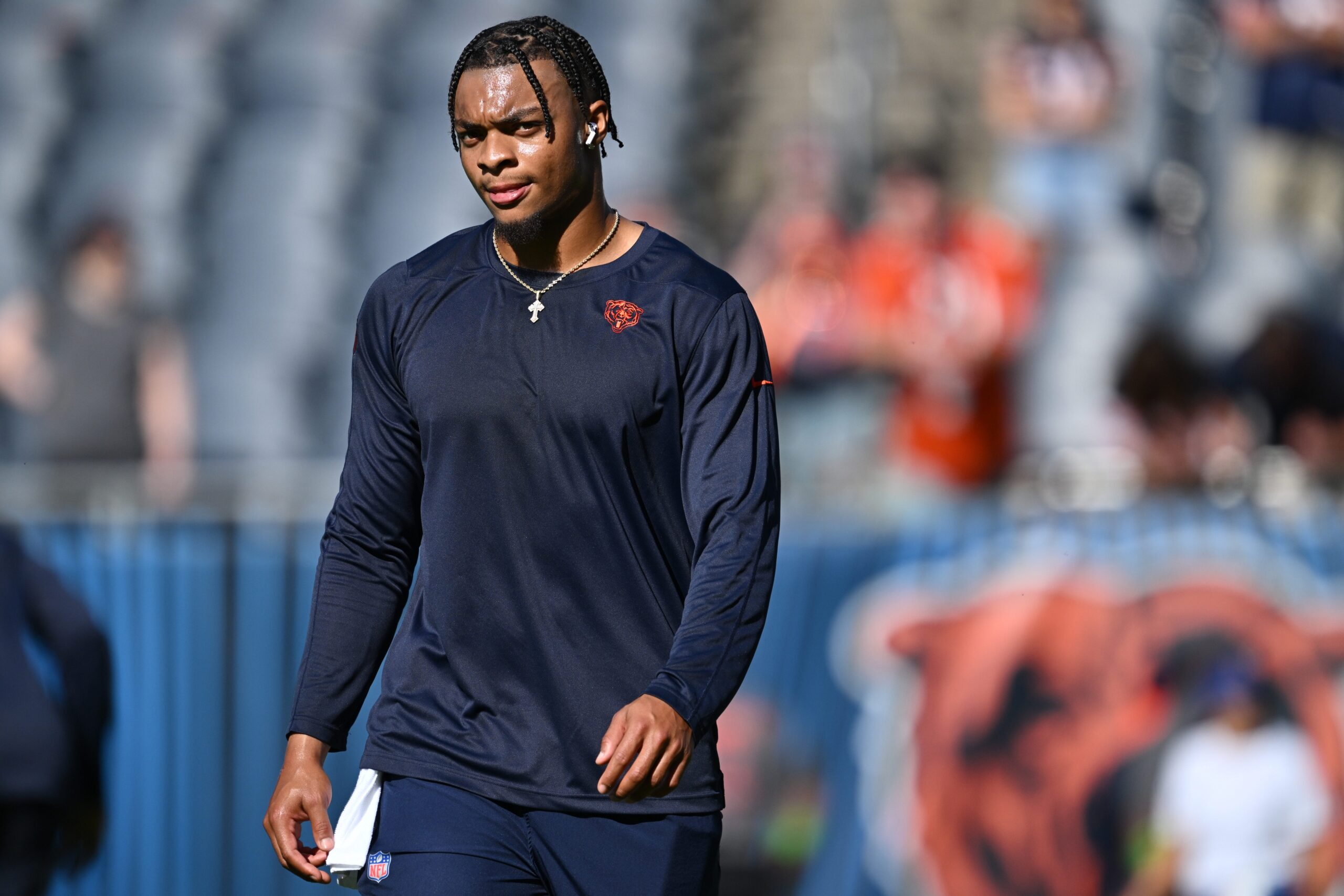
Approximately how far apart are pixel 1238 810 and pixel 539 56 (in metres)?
4.31

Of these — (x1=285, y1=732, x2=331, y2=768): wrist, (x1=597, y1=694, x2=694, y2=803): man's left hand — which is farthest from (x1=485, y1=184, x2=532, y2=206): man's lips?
(x1=285, y1=732, x2=331, y2=768): wrist

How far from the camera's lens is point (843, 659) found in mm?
5914

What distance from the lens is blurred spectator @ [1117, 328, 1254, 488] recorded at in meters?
7.46

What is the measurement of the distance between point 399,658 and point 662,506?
489mm

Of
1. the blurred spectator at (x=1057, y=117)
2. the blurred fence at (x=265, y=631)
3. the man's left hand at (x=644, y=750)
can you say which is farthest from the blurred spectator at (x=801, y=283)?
the man's left hand at (x=644, y=750)

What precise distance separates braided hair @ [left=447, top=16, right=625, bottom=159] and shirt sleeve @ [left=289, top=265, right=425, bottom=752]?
37 centimetres

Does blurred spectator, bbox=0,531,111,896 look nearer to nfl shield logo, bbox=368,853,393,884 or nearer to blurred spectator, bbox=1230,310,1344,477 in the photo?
nfl shield logo, bbox=368,853,393,884

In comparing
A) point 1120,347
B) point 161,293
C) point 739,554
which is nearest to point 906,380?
point 1120,347

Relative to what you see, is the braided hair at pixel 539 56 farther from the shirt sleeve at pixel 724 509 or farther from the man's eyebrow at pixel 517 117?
the shirt sleeve at pixel 724 509

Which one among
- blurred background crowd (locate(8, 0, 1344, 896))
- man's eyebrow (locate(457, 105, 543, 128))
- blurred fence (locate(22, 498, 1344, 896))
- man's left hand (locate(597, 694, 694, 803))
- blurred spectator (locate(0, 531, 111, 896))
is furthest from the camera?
blurred background crowd (locate(8, 0, 1344, 896))

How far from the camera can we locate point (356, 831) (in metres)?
2.58

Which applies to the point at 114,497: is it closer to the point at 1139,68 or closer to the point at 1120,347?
the point at 1120,347

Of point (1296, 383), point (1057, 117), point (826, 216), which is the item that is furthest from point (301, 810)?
point (1057, 117)

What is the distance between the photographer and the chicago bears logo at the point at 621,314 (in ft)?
8.30
